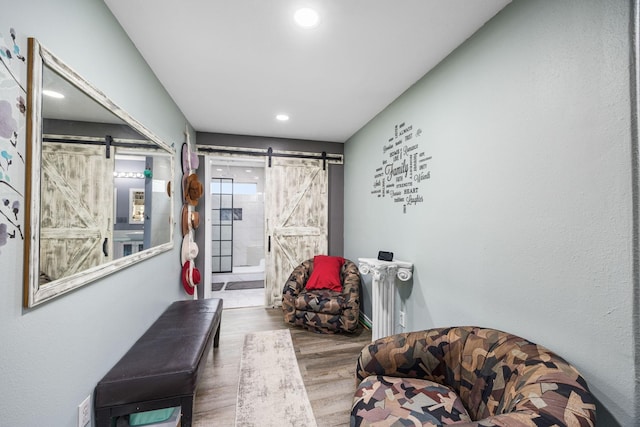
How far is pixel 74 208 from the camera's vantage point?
1216 mm

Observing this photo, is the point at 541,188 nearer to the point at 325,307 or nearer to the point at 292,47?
the point at 292,47

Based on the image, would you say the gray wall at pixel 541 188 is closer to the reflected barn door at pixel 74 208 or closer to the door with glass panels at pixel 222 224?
the reflected barn door at pixel 74 208

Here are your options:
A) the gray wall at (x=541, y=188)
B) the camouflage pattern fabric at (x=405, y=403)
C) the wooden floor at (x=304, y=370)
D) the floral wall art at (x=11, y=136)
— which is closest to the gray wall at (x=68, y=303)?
the floral wall art at (x=11, y=136)

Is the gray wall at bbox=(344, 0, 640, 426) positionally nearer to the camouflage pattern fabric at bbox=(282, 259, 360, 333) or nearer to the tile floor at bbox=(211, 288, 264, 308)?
the camouflage pattern fabric at bbox=(282, 259, 360, 333)

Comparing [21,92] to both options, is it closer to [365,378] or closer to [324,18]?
[324,18]

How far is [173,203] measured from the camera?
2.68 metres

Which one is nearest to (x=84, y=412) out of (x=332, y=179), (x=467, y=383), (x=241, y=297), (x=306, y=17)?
(x=467, y=383)

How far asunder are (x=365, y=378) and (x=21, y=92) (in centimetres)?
217

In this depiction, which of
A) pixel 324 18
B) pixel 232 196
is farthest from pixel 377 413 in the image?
pixel 232 196

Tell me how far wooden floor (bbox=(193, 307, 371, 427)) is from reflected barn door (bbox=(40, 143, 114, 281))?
1.38 m

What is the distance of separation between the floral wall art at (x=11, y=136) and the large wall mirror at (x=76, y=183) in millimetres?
24

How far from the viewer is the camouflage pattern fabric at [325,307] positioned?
9.86ft

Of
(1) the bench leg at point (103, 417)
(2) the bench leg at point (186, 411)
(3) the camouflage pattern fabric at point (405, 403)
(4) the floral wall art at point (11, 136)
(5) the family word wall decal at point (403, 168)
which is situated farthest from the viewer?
(5) the family word wall decal at point (403, 168)

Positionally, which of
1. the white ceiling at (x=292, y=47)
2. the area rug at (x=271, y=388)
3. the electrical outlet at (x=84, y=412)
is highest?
the white ceiling at (x=292, y=47)
